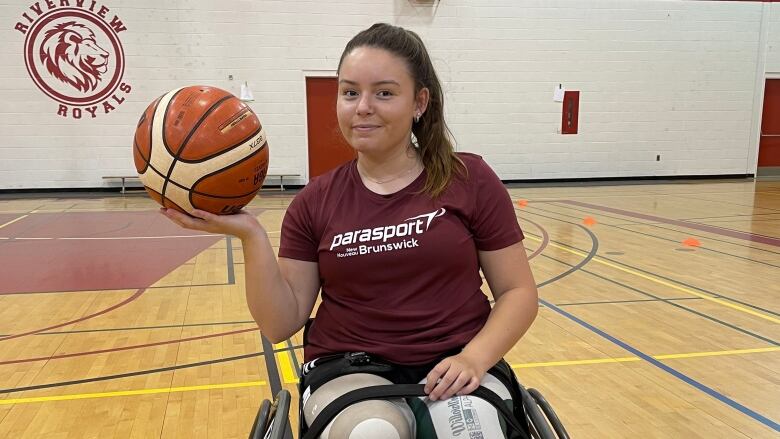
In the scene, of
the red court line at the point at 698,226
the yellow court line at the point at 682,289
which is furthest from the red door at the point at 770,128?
the yellow court line at the point at 682,289

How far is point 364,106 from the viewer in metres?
1.27

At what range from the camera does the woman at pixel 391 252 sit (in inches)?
50.3

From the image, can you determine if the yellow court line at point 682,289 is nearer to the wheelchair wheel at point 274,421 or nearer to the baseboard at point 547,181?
the wheelchair wheel at point 274,421

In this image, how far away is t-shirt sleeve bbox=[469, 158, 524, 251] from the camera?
1.36 meters

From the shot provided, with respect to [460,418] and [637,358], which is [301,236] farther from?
[637,358]

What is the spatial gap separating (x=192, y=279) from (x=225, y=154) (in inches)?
133

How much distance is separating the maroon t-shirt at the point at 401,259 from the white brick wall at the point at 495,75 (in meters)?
8.49

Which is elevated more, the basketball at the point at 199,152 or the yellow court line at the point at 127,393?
the basketball at the point at 199,152

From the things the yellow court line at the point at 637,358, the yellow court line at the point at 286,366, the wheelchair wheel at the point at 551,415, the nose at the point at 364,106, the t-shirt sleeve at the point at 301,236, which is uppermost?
the nose at the point at 364,106

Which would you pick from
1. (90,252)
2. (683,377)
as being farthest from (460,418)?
(90,252)

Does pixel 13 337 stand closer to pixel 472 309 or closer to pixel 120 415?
pixel 120 415

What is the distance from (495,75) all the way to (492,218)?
9.59 meters

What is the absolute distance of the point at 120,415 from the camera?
2273 mm

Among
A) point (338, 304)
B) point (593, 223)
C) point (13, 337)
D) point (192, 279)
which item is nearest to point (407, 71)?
point (338, 304)
